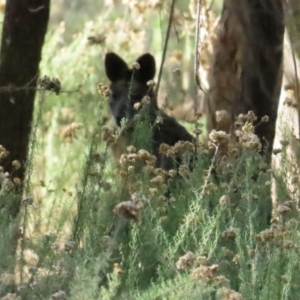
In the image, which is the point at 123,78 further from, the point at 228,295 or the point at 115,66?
the point at 228,295

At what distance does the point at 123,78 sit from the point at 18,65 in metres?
3.21

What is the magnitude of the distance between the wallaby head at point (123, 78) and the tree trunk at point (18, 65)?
2.55m

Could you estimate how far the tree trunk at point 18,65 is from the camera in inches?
212

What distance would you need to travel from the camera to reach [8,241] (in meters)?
3.34

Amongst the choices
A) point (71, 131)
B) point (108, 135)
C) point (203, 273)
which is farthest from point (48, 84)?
point (71, 131)

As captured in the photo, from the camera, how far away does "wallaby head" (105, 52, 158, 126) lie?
8.08m

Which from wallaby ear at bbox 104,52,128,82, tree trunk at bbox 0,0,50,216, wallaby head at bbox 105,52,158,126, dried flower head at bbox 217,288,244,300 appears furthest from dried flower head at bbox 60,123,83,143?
wallaby ear at bbox 104,52,128,82

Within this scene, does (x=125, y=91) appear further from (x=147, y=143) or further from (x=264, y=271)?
(x=264, y=271)

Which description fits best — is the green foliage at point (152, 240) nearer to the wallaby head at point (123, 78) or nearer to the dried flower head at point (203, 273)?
the dried flower head at point (203, 273)

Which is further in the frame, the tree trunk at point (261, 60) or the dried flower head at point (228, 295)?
the tree trunk at point (261, 60)

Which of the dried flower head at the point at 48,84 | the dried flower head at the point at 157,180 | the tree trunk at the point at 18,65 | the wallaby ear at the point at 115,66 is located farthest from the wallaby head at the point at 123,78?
the dried flower head at the point at 48,84

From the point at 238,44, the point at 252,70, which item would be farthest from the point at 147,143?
the point at 238,44

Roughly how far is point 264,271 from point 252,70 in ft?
10.4

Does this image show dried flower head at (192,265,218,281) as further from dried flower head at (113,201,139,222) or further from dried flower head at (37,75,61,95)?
dried flower head at (37,75,61,95)
